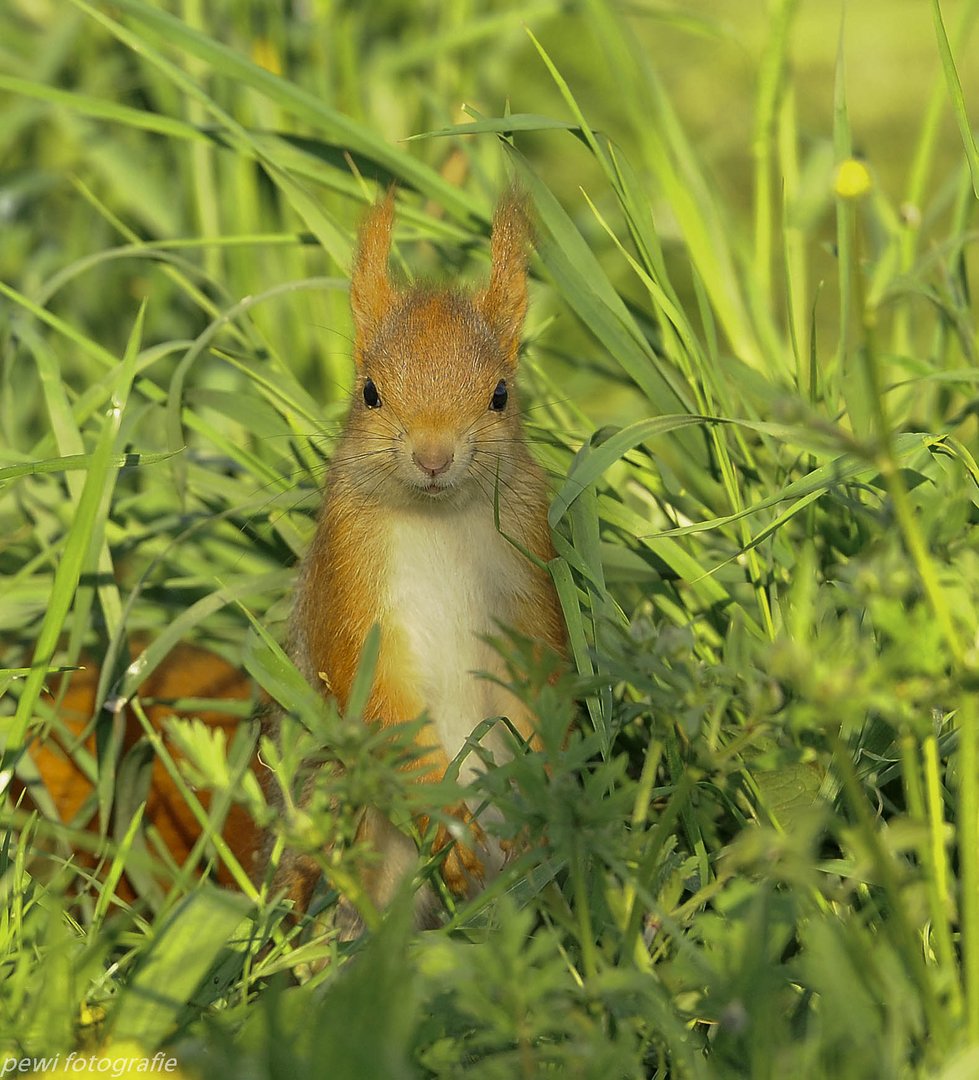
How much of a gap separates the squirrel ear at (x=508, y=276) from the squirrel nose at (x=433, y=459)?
12.7 inches

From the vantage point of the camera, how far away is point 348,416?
2160mm

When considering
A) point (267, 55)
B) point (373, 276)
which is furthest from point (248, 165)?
point (373, 276)

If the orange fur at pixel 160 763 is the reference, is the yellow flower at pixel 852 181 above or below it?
above

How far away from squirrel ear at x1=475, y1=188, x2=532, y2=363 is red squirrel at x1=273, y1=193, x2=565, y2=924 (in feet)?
0.24

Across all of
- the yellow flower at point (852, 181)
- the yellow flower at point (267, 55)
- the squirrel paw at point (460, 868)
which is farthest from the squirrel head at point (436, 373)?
the yellow flower at point (267, 55)

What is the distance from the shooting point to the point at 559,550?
6.32 feet

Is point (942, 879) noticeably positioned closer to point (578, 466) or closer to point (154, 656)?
point (578, 466)

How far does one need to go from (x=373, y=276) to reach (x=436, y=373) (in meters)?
0.28

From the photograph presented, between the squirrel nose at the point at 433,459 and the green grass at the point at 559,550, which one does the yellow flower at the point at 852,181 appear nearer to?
the green grass at the point at 559,550

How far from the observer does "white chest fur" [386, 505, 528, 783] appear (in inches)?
76.5

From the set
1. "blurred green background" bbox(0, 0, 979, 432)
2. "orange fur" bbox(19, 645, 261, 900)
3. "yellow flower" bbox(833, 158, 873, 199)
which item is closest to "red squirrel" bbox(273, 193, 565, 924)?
"orange fur" bbox(19, 645, 261, 900)

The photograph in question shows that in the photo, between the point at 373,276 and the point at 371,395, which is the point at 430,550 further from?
the point at 373,276

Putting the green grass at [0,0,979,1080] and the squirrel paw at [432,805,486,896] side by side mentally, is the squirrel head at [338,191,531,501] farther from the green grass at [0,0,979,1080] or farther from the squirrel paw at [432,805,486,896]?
the squirrel paw at [432,805,486,896]

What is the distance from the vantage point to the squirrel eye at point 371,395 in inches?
81.0
